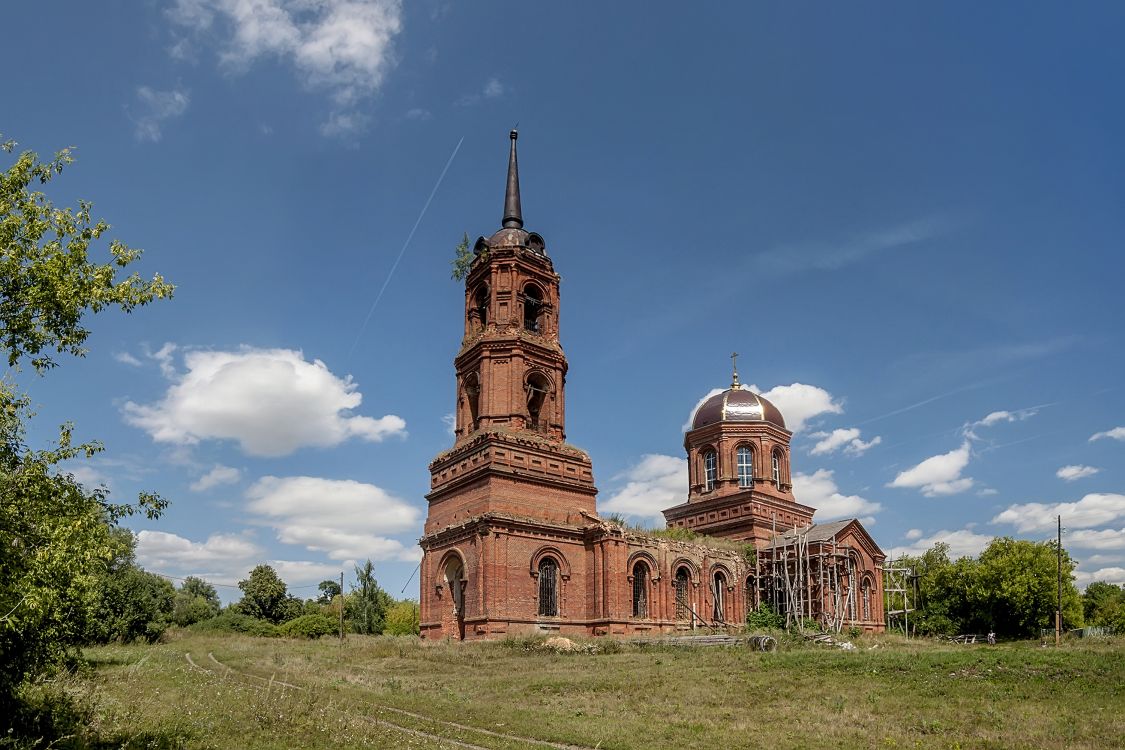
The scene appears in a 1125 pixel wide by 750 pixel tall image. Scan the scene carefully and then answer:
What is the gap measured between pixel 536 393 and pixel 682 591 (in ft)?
35.8

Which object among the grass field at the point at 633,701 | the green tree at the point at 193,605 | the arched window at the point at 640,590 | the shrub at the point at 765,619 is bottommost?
the green tree at the point at 193,605

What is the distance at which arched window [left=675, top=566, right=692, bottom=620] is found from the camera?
3534 cm

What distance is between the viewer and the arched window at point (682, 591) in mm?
35344

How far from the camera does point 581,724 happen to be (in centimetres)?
1473

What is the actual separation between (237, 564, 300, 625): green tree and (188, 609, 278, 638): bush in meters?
4.85

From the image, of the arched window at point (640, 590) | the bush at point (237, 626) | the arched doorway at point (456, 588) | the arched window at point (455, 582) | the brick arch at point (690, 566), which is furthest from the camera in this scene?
the bush at point (237, 626)

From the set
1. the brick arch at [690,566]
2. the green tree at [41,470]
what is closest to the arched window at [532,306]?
the brick arch at [690,566]

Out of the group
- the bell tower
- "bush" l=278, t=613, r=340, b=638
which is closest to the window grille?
the bell tower

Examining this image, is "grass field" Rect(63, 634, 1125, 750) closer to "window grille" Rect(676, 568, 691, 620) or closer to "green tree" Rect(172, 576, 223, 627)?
"window grille" Rect(676, 568, 691, 620)

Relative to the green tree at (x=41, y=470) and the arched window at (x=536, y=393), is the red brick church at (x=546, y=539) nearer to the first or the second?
the arched window at (x=536, y=393)

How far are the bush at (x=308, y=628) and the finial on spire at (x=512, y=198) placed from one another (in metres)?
30.0

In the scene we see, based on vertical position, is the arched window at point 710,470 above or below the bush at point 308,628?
above

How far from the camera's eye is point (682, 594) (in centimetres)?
3588

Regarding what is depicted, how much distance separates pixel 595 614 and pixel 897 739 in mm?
19403
